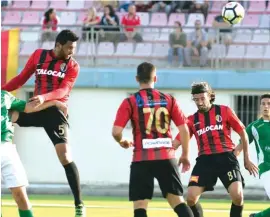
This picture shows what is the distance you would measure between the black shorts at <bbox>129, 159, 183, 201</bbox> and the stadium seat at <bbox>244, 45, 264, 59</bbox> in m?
12.1

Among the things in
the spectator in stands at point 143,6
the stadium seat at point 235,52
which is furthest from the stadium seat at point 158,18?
the stadium seat at point 235,52

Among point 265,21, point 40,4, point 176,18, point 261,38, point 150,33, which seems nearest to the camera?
point 261,38

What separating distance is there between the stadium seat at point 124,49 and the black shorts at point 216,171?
34.7 ft

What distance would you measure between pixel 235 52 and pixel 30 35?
186 inches

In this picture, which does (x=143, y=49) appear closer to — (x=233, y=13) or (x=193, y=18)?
(x=193, y=18)

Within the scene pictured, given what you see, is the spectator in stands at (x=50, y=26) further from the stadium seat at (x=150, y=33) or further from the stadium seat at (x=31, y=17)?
the stadium seat at (x=150, y=33)

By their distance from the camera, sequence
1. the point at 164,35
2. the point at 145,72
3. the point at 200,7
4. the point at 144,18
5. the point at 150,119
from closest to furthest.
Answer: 1. the point at 145,72
2. the point at 150,119
3. the point at 164,35
4. the point at 200,7
5. the point at 144,18

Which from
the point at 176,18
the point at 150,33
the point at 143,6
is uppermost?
the point at 143,6

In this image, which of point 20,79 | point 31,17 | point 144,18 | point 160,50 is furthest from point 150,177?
point 31,17

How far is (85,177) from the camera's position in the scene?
81.5 ft

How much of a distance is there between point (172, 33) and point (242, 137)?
10.5 metres

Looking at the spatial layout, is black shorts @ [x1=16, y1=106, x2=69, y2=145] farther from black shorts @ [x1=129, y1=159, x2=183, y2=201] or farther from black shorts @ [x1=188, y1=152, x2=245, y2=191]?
black shorts @ [x1=129, y1=159, x2=183, y2=201]

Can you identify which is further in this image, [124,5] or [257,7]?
[124,5]

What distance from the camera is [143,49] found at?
78.3 ft
